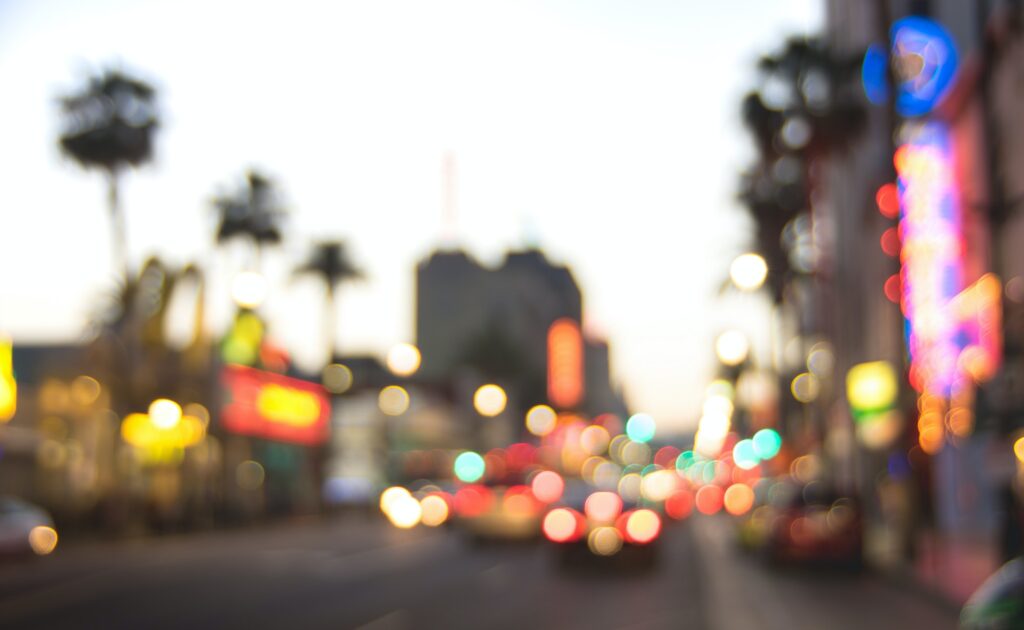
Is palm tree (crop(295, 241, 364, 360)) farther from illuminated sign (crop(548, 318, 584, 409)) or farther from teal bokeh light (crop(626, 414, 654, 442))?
illuminated sign (crop(548, 318, 584, 409))

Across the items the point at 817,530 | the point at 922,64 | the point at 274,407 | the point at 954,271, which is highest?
the point at 922,64

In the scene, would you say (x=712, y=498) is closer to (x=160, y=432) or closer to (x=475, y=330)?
(x=160, y=432)

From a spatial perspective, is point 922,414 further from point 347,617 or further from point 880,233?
point 880,233

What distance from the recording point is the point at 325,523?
185ft

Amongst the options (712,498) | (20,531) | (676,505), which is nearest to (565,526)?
(20,531)

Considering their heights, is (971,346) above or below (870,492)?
above

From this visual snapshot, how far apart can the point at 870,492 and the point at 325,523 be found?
22755 mm

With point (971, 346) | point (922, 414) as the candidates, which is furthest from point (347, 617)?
point (971, 346)

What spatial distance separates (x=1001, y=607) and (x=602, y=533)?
764 inches

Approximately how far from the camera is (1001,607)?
26.1ft

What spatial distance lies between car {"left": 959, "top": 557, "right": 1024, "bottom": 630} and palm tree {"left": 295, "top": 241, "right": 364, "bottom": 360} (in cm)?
6583

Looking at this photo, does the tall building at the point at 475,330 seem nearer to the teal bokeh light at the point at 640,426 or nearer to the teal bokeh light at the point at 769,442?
the teal bokeh light at the point at 640,426

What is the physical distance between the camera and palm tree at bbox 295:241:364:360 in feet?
241

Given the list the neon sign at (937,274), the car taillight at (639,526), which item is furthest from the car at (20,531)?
the neon sign at (937,274)
